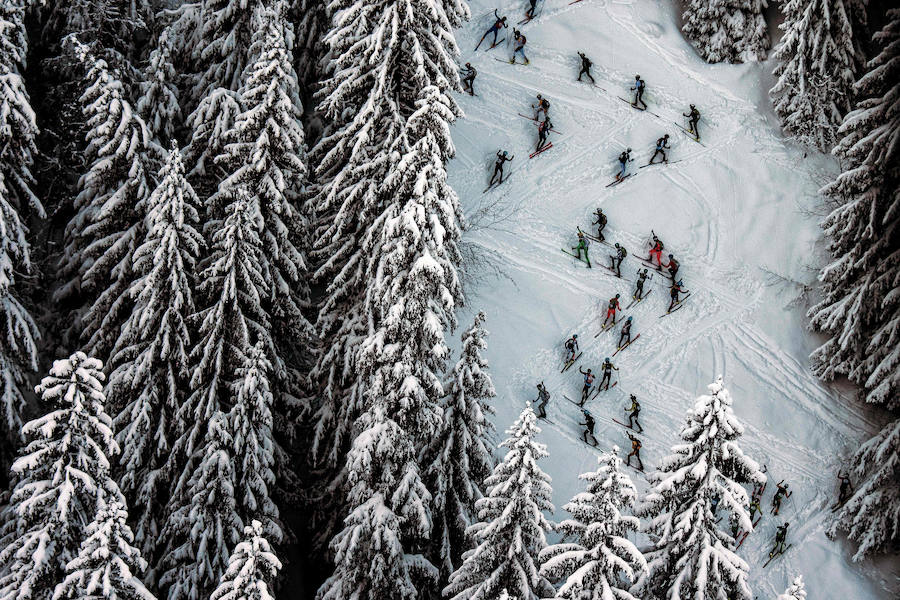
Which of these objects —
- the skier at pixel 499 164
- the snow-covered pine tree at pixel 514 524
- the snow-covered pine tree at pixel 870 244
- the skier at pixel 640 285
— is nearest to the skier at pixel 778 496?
the snow-covered pine tree at pixel 870 244

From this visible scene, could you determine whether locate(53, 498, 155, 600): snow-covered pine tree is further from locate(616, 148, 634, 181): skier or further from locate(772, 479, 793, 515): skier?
locate(616, 148, 634, 181): skier

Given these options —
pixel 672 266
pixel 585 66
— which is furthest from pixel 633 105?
pixel 672 266

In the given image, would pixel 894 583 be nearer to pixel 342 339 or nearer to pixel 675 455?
pixel 675 455

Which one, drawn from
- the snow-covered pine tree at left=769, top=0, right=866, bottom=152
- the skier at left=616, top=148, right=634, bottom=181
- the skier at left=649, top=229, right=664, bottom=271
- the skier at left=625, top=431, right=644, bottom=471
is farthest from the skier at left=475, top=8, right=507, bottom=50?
the skier at left=625, top=431, right=644, bottom=471

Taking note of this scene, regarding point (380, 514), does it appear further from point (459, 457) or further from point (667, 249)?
point (667, 249)

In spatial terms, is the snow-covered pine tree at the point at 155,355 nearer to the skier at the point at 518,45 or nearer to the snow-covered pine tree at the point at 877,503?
the snow-covered pine tree at the point at 877,503

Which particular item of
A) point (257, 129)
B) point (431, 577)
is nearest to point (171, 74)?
point (257, 129)
